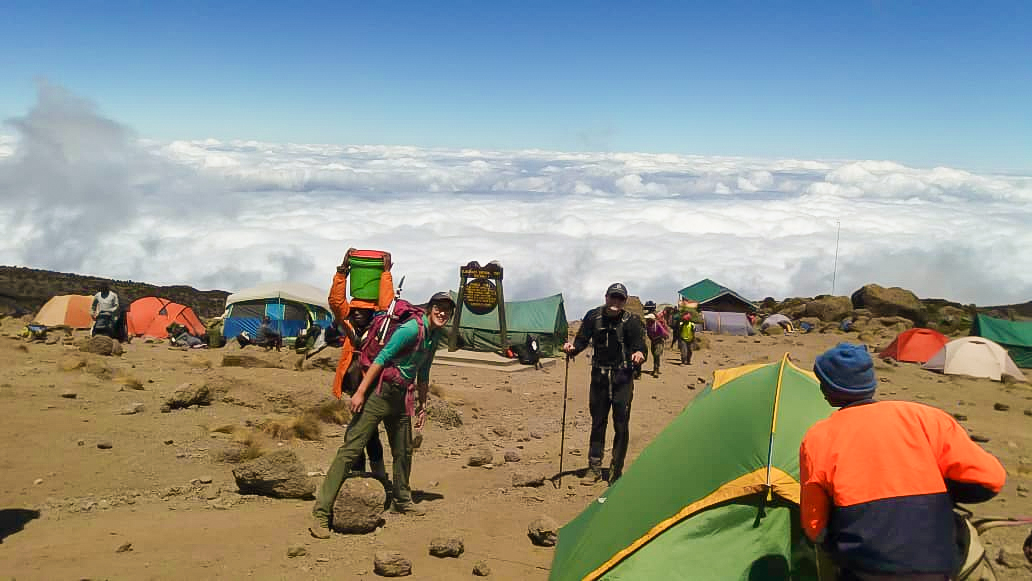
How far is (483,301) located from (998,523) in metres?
22.1

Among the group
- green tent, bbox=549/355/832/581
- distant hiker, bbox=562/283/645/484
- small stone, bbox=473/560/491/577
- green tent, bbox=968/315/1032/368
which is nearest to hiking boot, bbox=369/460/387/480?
small stone, bbox=473/560/491/577

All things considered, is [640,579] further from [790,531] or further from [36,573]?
[36,573]

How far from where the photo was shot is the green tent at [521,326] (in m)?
26.7

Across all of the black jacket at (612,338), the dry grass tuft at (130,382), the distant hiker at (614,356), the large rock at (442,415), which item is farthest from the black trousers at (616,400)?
the dry grass tuft at (130,382)

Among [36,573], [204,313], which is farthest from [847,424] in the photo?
[204,313]

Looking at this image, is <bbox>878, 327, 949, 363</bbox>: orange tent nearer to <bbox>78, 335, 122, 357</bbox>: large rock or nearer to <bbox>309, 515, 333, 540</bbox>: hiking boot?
<bbox>78, 335, 122, 357</bbox>: large rock

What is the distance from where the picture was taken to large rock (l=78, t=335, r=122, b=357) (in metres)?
17.5

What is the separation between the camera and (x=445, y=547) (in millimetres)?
6348

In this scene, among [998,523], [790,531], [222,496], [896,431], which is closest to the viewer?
[896,431]

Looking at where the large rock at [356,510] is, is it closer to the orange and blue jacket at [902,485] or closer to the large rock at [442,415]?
the orange and blue jacket at [902,485]

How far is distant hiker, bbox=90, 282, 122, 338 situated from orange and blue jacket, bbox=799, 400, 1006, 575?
19.6m

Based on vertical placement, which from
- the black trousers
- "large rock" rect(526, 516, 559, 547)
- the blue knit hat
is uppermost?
Result: the blue knit hat

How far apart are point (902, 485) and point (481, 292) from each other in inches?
897

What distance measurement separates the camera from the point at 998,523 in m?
4.14
